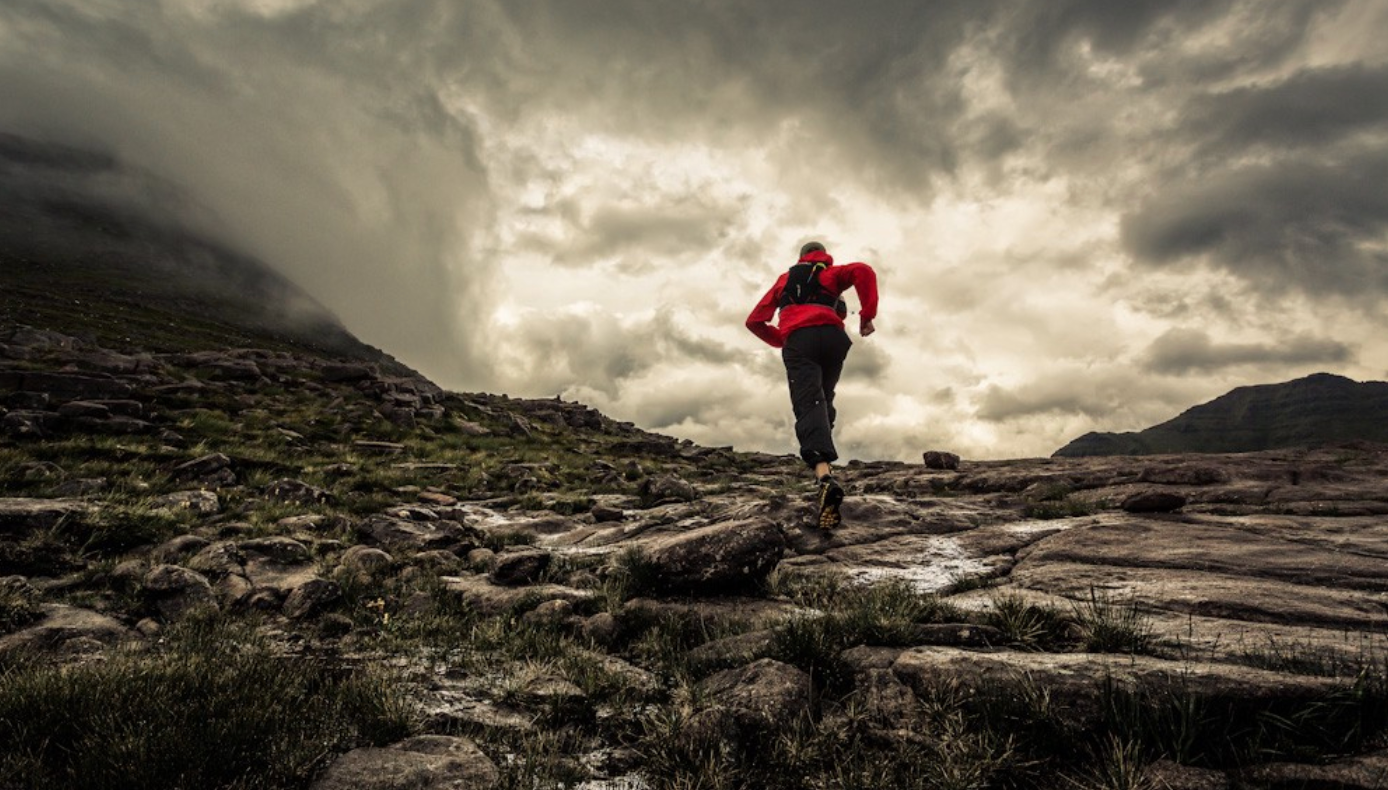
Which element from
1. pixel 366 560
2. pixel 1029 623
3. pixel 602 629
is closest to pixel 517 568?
pixel 366 560

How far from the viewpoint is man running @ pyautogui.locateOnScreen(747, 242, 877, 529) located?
10.1 m

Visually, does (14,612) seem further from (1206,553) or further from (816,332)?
(1206,553)

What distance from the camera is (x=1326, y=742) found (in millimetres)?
2828

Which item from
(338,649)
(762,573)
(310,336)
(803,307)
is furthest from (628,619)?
(310,336)

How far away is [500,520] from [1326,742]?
13.9 metres

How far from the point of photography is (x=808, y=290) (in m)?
→ 10.6

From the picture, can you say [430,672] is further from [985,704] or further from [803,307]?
[803,307]

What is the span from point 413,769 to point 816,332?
859 centimetres

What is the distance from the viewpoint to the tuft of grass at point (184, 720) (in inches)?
120

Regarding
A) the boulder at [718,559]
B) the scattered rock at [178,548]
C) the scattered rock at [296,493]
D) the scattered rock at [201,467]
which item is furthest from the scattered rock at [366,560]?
the scattered rock at [201,467]

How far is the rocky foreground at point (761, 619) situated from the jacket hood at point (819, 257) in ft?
15.2

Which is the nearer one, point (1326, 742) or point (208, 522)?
point (1326, 742)

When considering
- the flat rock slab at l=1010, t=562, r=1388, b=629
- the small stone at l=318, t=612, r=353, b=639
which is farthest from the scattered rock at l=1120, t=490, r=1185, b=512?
the small stone at l=318, t=612, r=353, b=639

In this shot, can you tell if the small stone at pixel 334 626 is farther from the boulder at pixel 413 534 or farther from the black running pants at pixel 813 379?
the black running pants at pixel 813 379
